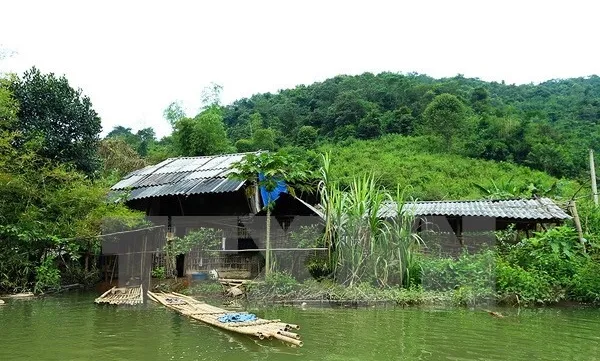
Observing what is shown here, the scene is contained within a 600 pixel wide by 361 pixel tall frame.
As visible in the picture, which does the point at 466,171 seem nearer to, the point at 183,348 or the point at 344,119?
the point at 344,119

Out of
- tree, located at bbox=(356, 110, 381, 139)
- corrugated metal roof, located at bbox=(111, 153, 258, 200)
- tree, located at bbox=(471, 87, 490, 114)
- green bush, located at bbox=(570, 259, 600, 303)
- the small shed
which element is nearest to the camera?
green bush, located at bbox=(570, 259, 600, 303)

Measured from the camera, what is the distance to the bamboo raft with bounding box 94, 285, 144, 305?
9688 mm

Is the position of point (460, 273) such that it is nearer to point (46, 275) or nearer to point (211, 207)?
point (211, 207)

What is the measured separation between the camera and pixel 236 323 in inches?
274

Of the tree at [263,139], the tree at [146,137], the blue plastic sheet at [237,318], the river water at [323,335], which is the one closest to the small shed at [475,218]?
the river water at [323,335]

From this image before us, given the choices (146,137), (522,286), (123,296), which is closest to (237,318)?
(123,296)

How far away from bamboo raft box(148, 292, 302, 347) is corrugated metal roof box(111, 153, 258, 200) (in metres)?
3.23

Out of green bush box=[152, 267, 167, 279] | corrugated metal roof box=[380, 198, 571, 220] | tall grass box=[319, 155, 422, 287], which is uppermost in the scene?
corrugated metal roof box=[380, 198, 571, 220]

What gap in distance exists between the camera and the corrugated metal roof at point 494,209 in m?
11.5

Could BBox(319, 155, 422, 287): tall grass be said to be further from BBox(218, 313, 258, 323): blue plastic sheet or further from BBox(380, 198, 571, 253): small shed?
BBox(218, 313, 258, 323): blue plastic sheet

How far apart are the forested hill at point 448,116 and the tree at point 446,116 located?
0.18 feet

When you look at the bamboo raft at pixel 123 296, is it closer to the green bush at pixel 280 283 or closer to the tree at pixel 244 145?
the green bush at pixel 280 283

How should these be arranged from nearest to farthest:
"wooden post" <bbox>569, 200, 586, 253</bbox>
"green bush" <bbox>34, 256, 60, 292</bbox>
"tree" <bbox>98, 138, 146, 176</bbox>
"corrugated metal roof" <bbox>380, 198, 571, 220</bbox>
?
"wooden post" <bbox>569, 200, 586, 253</bbox>
"green bush" <bbox>34, 256, 60, 292</bbox>
"corrugated metal roof" <bbox>380, 198, 571, 220</bbox>
"tree" <bbox>98, 138, 146, 176</bbox>

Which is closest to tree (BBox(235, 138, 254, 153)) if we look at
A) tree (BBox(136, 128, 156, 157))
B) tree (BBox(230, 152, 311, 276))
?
tree (BBox(136, 128, 156, 157))
